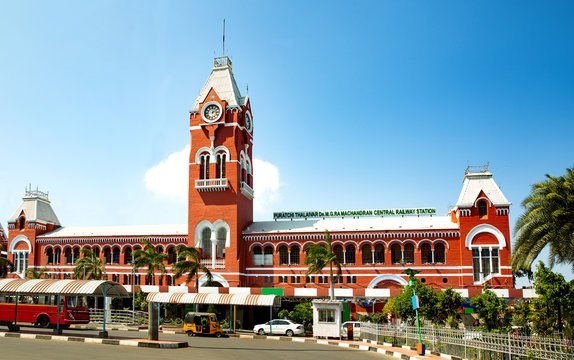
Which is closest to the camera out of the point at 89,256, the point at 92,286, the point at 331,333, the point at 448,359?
the point at 448,359

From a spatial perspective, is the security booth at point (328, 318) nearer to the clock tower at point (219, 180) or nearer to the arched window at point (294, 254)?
the arched window at point (294, 254)

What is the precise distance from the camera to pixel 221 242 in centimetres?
5812

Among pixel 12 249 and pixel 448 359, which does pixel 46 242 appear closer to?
pixel 12 249

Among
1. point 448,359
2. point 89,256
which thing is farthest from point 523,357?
point 89,256

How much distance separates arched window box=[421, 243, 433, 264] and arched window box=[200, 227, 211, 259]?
22134 millimetres

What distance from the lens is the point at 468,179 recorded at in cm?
5469

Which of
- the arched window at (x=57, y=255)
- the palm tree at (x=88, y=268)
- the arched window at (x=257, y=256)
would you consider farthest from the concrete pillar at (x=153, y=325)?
the arched window at (x=57, y=255)

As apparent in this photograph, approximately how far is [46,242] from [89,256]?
7634 millimetres

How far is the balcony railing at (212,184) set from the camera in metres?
58.0

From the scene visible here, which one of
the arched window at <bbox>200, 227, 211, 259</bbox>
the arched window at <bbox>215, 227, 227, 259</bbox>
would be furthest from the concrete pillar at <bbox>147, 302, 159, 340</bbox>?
the arched window at <bbox>200, 227, 211, 259</bbox>

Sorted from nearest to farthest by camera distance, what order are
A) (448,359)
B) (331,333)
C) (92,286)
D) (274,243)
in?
(448,359) → (92,286) → (331,333) → (274,243)

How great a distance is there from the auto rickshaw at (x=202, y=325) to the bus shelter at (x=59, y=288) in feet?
18.3

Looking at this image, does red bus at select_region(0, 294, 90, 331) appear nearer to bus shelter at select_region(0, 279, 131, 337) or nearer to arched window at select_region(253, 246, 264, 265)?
bus shelter at select_region(0, 279, 131, 337)

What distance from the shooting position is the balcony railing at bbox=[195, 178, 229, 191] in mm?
58031
